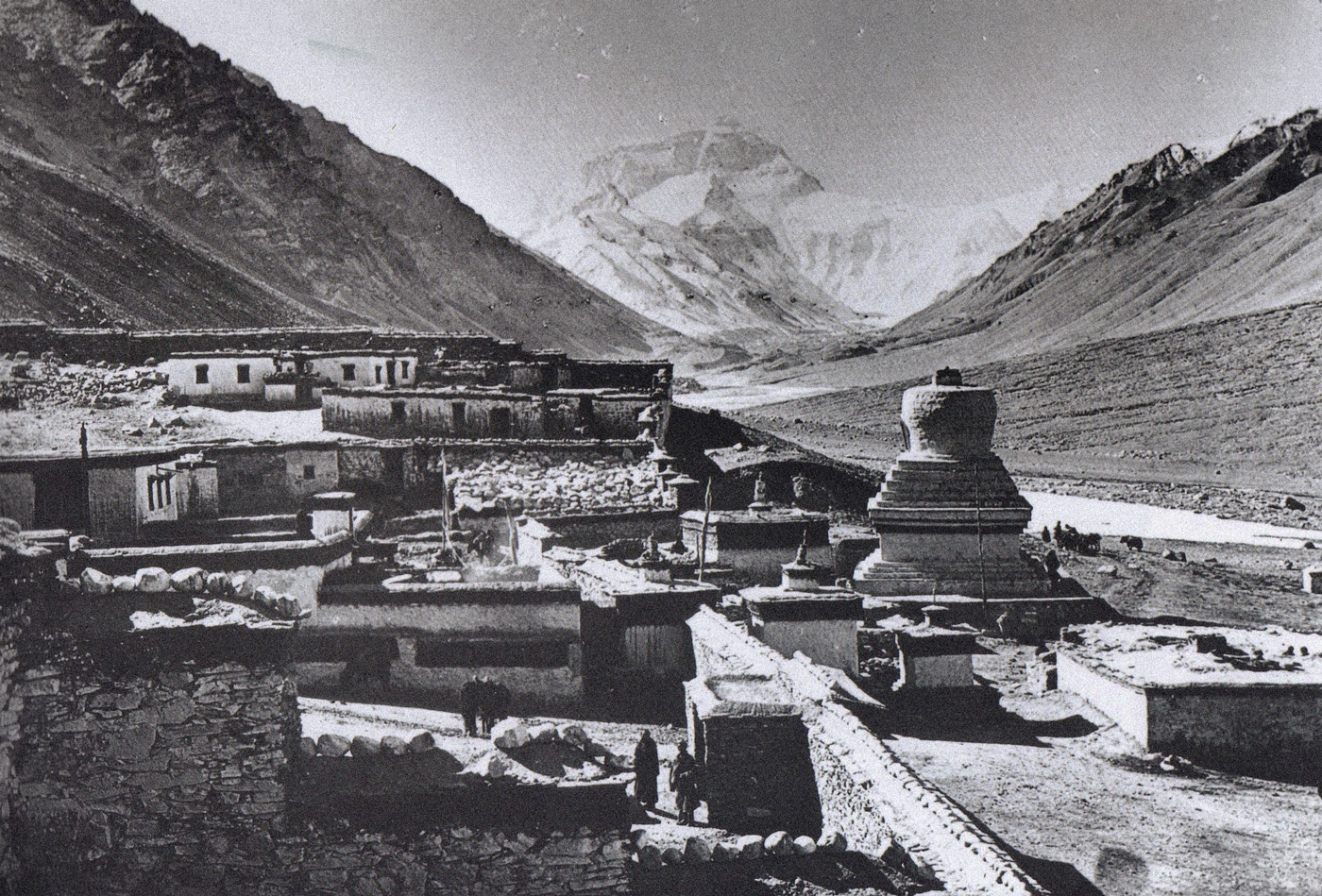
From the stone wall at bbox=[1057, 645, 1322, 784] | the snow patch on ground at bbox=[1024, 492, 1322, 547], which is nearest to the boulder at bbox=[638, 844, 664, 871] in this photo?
the stone wall at bbox=[1057, 645, 1322, 784]

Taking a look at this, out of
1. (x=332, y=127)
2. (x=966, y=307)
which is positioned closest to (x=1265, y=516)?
(x=966, y=307)

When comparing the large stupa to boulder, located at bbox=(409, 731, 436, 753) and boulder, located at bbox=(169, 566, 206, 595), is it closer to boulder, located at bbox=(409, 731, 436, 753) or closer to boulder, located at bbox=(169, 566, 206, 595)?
boulder, located at bbox=(409, 731, 436, 753)

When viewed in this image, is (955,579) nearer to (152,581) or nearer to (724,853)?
(724,853)

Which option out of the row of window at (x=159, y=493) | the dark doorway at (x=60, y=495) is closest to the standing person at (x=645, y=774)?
the dark doorway at (x=60, y=495)

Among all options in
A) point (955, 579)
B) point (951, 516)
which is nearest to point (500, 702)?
point (955, 579)

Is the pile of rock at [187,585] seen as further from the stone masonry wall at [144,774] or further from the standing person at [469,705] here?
the standing person at [469,705]
